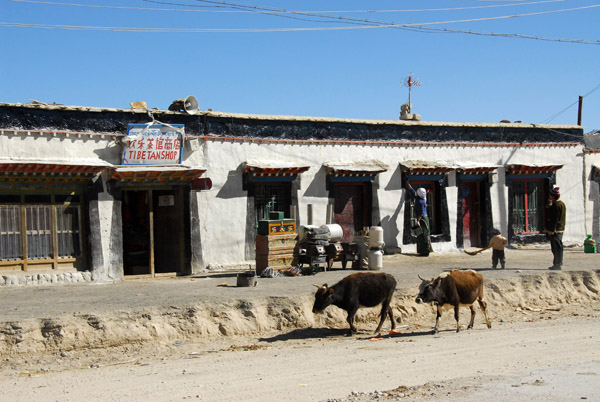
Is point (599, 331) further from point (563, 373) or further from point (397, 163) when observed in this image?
point (397, 163)

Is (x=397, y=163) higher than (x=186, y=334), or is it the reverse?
(x=397, y=163)

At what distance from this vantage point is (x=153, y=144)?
55.9 feet

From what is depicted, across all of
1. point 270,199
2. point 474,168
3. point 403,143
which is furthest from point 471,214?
point 270,199

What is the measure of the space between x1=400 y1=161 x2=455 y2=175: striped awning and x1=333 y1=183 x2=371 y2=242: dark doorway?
138cm

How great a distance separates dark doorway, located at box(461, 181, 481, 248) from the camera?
75.3 ft

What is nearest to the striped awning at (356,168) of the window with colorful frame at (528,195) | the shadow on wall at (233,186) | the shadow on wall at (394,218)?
the shadow on wall at (394,218)

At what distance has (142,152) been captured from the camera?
16.9 meters

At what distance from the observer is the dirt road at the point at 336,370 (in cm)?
843

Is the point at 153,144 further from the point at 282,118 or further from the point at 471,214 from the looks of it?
the point at 471,214

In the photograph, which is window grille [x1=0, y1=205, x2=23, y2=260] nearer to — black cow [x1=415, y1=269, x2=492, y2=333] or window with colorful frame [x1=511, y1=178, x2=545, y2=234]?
→ black cow [x1=415, y1=269, x2=492, y2=333]

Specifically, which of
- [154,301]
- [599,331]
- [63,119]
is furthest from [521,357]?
[63,119]

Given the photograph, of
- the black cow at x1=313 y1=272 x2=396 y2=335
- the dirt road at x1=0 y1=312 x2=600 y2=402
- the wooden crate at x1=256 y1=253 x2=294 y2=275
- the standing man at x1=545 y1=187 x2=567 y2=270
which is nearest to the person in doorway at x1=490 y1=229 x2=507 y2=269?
the standing man at x1=545 y1=187 x2=567 y2=270

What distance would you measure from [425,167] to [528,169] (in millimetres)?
4245

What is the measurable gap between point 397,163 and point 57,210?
33.0 ft
